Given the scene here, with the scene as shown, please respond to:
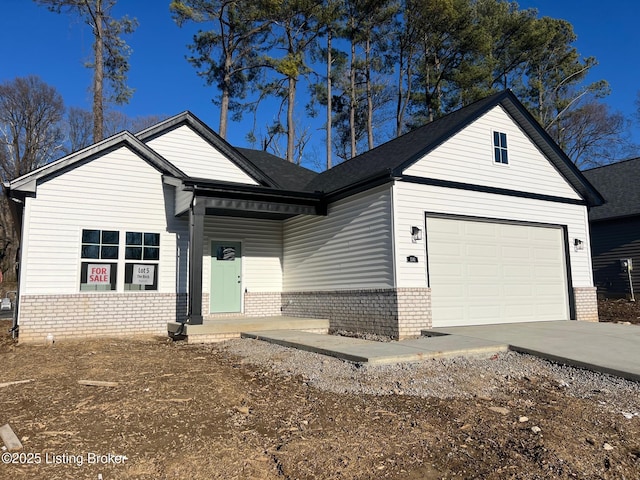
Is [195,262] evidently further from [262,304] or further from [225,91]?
[225,91]

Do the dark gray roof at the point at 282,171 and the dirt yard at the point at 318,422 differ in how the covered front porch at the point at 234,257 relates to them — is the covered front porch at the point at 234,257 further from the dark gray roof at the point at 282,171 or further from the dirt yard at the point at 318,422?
the dirt yard at the point at 318,422

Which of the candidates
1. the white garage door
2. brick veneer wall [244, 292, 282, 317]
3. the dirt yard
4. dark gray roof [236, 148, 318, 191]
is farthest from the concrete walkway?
dark gray roof [236, 148, 318, 191]

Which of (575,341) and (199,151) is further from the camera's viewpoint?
(199,151)

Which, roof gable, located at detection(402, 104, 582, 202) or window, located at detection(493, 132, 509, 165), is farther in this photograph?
window, located at detection(493, 132, 509, 165)

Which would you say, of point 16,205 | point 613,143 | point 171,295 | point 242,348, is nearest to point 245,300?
point 171,295

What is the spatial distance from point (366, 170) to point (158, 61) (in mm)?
15904

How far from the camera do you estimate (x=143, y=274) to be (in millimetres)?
10773

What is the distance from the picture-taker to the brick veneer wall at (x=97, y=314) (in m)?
9.56

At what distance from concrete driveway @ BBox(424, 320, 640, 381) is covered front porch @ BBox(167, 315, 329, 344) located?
3.06 metres

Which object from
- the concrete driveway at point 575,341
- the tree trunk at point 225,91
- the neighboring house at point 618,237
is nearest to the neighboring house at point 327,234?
the concrete driveway at point 575,341

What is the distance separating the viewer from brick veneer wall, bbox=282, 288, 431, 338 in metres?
9.16

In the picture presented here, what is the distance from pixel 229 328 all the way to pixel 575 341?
6.67 meters

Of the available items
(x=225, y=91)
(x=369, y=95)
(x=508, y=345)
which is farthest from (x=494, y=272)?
(x=369, y=95)

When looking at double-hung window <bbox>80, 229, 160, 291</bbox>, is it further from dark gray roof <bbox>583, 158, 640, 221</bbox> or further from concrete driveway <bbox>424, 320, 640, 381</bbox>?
dark gray roof <bbox>583, 158, 640, 221</bbox>
